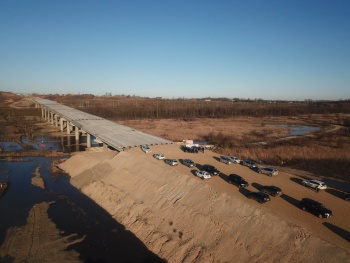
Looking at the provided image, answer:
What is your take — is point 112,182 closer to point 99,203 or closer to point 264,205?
point 99,203

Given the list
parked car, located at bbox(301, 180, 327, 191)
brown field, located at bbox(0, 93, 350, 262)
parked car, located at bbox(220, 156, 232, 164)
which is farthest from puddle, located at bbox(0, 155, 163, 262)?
parked car, located at bbox(301, 180, 327, 191)

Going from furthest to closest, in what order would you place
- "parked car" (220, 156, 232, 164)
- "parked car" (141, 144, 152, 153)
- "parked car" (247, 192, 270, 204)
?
"parked car" (141, 144, 152, 153), "parked car" (220, 156, 232, 164), "parked car" (247, 192, 270, 204)

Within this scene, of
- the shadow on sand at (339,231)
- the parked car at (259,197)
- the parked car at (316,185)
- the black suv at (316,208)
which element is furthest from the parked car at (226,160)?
the shadow on sand at (339,231)

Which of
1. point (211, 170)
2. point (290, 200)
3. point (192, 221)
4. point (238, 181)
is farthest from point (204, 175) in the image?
point (290, 200)

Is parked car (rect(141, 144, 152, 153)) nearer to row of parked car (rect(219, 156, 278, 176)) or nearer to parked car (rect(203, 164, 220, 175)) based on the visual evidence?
row of parked car (rect(219, 156, 278, 176))

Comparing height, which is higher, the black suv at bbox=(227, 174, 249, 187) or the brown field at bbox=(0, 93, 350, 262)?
the black suv at bbox=(227, 174, 249, 187)

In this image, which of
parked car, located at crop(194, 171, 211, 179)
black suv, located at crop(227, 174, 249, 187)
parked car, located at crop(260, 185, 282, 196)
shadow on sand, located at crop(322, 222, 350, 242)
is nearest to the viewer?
shadow on sand, located at crop(322, 222, 350, 242)

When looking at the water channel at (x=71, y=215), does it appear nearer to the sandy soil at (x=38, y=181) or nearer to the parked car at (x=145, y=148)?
the sandy soil at (x=38, y=181)
